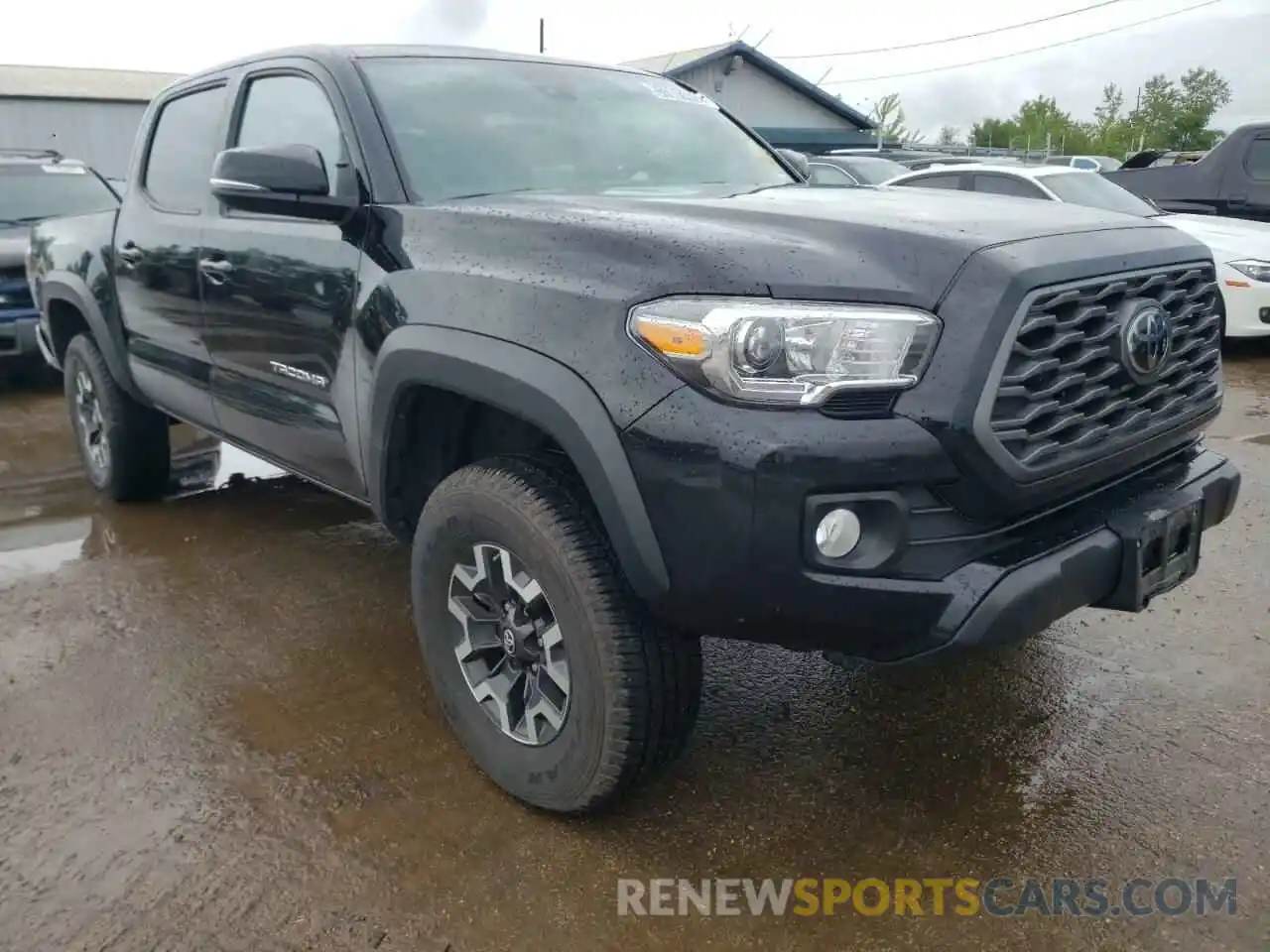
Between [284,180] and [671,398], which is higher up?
[284,180]

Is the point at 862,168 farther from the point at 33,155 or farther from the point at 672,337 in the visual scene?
the point at 672,337

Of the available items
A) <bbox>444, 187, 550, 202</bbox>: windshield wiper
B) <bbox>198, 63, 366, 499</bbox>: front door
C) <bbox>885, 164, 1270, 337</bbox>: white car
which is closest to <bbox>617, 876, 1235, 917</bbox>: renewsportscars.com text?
<bbox>198, 63, 366, 499</bbox>: front door

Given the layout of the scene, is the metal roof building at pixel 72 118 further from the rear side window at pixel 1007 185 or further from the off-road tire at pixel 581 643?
the off-road tire at pixel 581 643

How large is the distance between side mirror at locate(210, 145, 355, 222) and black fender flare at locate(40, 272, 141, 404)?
6.31 feet

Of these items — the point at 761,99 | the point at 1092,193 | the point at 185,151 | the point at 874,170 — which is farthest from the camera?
the point at 761,99

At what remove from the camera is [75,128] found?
27.2 meters

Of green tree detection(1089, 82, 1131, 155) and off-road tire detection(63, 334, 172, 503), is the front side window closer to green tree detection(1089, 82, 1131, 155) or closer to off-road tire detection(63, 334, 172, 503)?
off-road tire detection(63, 334, 172, 503)

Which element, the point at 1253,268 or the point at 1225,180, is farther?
the point at 1225,180

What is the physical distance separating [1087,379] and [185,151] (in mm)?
3534

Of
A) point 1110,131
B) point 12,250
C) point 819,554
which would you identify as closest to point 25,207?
point 12,250

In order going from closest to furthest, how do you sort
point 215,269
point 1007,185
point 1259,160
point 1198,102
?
1. point 215,269
2. point 1007,185
3. point 1259,160
4. point 1198,102

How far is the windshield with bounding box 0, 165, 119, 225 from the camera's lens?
9.11 metres

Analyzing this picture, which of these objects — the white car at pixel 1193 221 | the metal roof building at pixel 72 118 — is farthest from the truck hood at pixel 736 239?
the metal roof building at pixel 72 118

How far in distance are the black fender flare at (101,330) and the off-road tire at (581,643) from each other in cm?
266
